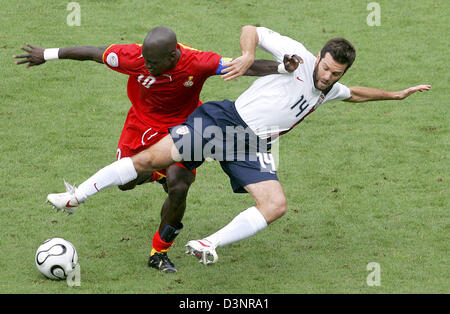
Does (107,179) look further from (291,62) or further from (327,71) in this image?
(327,71)

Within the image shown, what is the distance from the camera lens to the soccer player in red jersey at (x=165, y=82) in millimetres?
7633

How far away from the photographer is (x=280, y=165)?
1080 cm

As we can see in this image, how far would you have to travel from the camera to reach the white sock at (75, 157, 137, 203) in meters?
7.38

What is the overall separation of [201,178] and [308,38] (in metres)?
4.67

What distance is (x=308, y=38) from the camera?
14125 mm

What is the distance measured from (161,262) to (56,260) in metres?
1.10

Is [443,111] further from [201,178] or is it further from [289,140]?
[201,178]

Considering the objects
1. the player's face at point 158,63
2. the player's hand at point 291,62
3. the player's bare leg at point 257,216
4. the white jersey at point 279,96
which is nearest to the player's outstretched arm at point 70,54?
the player's face at point 158,63

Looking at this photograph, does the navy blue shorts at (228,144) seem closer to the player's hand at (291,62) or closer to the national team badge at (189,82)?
the national team badge at (189,82)

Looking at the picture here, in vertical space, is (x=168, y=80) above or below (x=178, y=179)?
above

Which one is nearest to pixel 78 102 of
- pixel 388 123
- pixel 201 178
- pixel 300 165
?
pixel 201 178

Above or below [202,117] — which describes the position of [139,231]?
below

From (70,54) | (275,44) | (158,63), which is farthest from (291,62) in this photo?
(70,54)

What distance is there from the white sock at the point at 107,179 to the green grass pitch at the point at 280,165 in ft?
2.84
